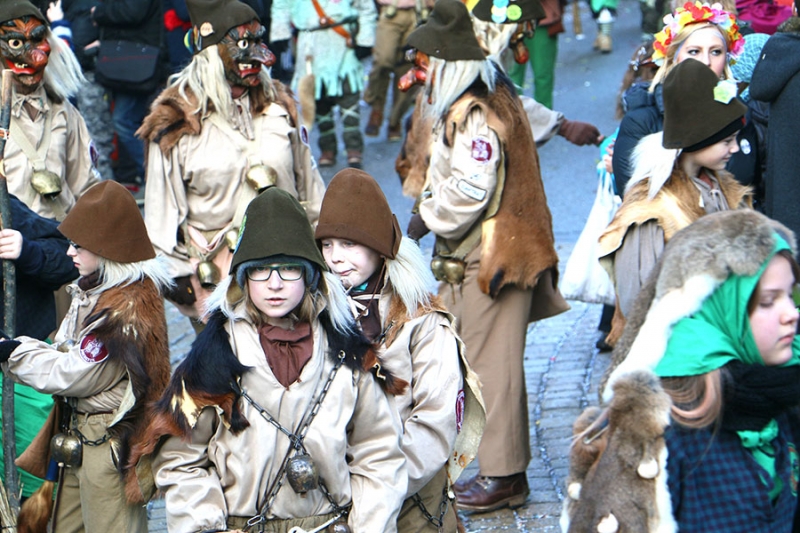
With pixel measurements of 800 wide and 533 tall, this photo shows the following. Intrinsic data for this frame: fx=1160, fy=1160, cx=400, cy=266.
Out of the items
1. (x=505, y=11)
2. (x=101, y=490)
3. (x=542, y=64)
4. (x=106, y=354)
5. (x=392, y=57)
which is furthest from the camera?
(x=392, y=57)

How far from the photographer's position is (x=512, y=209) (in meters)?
5.55

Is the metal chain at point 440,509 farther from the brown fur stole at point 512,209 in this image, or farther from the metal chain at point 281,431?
the brown fur stole at point 512,209

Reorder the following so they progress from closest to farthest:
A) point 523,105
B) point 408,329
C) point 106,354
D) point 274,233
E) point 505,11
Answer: point 274,233
point 408,329
point 106,354
point 523,105
point 505,11

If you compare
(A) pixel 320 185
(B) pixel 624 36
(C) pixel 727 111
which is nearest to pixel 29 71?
(A) pixel 320 185

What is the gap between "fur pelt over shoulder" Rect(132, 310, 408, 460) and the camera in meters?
3.48

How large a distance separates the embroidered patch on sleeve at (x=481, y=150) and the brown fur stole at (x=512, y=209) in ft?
0.39

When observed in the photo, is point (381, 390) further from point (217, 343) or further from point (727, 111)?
point (727, 111)

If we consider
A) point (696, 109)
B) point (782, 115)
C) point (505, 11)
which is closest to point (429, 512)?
point (696, 109)

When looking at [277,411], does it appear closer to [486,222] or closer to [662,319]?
[662,319]

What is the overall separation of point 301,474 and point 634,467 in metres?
1.08

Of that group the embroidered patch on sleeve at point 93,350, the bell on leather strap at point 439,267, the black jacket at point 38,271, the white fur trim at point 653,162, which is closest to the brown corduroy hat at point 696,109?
the white fur trim at point 653,162

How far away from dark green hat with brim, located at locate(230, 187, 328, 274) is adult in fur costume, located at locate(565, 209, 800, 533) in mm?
1150

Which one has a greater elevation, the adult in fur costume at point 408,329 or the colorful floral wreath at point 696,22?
the colorful floral wreath at point 696,22

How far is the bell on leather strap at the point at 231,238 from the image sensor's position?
5855 millimetres
